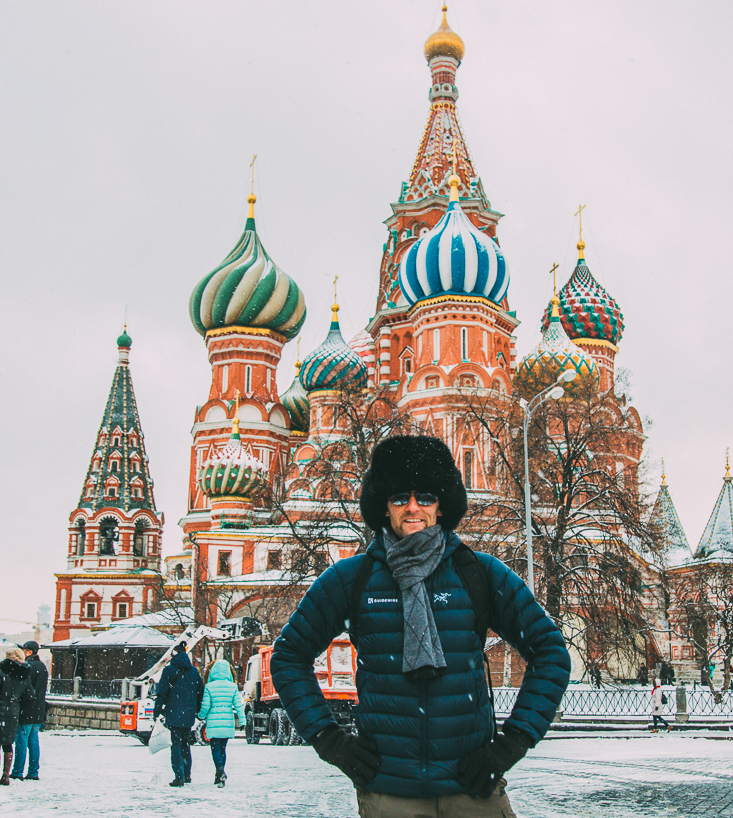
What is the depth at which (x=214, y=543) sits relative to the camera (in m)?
38.5

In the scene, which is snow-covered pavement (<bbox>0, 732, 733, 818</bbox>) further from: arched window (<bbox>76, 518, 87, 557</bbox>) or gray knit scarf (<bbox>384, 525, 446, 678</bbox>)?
arched window (<bbox>76, 518, 87, 557</bbox>)

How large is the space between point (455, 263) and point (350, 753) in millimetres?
36654

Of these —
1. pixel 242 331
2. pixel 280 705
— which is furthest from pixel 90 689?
pixel 242 331

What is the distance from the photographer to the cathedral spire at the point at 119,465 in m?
52.3

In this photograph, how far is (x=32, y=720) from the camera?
31.3 ft

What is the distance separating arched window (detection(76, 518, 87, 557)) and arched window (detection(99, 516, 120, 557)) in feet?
2.88

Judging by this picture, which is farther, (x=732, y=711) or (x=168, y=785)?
(x=732, y=711)

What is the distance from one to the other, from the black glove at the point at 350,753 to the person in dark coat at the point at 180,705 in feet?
22.0

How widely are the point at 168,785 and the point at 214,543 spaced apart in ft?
95.8

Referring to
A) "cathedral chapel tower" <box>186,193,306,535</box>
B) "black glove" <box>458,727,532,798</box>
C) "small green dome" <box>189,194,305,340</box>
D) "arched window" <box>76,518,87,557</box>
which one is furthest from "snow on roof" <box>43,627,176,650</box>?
"black glove" <box>458,727,532,798</box>

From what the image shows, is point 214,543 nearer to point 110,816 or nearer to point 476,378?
point 476,378

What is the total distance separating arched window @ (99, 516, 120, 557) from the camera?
5116 cm

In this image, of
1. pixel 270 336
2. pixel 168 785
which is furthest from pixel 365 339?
pixel 168 785

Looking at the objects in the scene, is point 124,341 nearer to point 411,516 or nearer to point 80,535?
point 80,535
